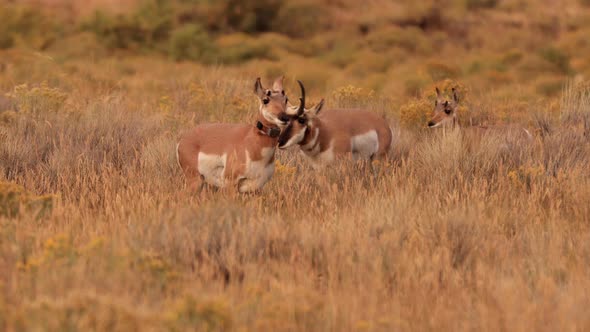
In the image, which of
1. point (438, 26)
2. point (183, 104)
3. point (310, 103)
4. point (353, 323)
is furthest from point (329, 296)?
point (438, 26)

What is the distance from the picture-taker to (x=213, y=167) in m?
8.02

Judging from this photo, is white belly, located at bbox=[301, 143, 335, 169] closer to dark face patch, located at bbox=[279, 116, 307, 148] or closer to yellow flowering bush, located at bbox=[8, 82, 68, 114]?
dark face patch, located at bbox=[279, 116, 307, 148]

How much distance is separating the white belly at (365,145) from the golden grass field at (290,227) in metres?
0.20

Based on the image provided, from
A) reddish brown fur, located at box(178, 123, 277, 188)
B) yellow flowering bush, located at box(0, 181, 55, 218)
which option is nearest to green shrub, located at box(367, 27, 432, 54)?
reddish brown fur, located at box(178, 123, 277, 188)

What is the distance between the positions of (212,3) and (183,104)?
19919 millimetres

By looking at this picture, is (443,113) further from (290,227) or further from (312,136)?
Answer: (290,227)

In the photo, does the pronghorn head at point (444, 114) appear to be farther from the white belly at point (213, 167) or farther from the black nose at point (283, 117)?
the white belly at point (213, 167)

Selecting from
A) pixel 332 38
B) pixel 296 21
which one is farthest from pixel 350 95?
pixel 296 21

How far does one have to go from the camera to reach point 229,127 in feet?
26.9

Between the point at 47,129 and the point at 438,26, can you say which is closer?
the point at 47,129

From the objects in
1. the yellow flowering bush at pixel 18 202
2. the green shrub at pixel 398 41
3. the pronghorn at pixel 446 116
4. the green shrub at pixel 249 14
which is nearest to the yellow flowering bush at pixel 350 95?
the pronghorn at pixel 446 116

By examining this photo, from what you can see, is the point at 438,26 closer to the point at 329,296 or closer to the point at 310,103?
the point at 310,103

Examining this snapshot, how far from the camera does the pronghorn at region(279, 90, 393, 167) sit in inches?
350

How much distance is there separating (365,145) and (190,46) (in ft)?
63.2
